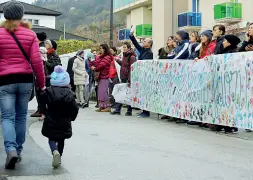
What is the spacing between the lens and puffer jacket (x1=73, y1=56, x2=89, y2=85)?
56.9 feet

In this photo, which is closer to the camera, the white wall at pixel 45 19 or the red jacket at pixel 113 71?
the red jacket at pixel 113 71

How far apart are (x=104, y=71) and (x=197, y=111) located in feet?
15.4

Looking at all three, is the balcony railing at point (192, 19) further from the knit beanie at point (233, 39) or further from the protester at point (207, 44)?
the knit beanie at point (233, 39)

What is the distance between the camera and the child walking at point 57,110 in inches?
264

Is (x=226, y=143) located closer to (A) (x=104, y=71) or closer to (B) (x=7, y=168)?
(B) (x=7, y=168)

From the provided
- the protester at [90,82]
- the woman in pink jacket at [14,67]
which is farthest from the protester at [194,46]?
the protester at [90,82]

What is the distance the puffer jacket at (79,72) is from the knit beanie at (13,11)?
34.9 ft

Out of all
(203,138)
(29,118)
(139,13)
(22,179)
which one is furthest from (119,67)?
(139,13)

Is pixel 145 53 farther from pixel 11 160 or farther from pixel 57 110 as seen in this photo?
pixel 11 160

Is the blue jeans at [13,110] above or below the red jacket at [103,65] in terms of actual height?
below

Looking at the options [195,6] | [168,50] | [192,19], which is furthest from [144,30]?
[168,50]

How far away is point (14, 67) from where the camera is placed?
6508 millimetres

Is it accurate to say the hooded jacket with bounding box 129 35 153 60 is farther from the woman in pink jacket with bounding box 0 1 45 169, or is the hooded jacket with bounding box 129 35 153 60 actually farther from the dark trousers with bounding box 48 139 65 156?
the woman in pink jacket with bounding box 0 1 45 169

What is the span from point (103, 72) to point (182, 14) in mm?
24813
